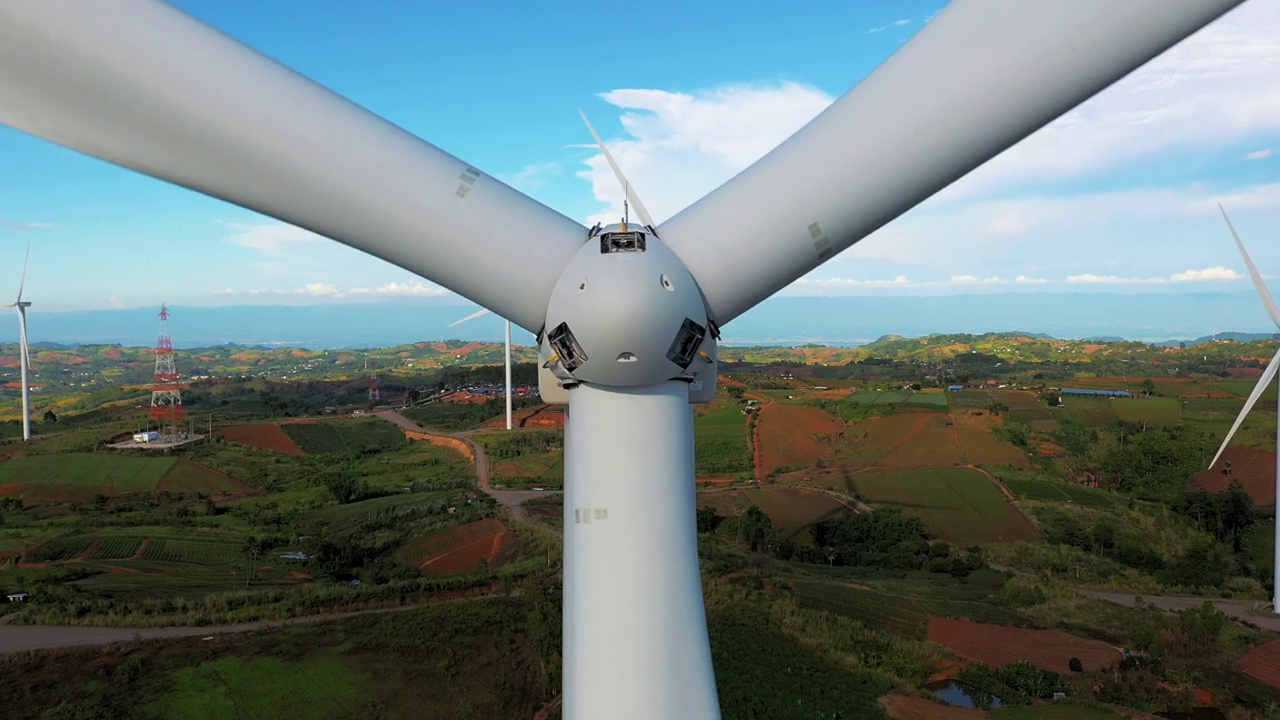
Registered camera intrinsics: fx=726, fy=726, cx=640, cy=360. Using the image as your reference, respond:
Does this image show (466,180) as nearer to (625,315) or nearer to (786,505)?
(625,315)

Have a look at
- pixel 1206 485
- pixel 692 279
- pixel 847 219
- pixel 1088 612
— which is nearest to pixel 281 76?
pixel 692 279

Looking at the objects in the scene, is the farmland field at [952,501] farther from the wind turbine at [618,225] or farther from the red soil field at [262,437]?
the red soil field at [262,437]

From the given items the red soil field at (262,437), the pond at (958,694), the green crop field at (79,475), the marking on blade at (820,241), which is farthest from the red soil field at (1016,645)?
the red soil field at (262,437)

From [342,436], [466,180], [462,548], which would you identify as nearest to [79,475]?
[342,436]

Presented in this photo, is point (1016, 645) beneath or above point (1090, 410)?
beneath

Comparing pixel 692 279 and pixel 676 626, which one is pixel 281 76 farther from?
pixel 676 626
